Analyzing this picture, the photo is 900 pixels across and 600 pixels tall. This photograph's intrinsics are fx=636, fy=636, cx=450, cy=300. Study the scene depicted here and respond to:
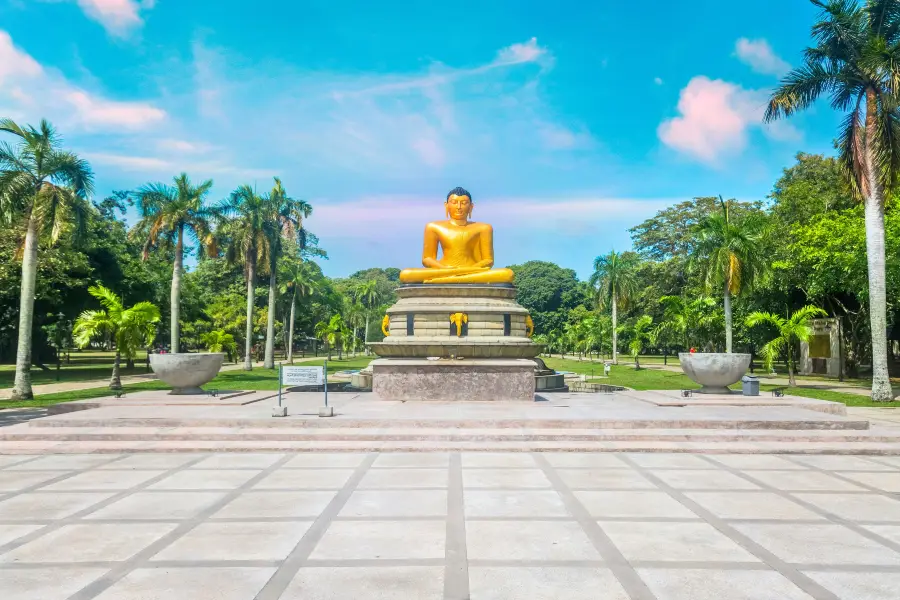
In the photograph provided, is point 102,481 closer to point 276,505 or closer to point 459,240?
point 276,505

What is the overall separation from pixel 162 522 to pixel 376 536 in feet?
7.30

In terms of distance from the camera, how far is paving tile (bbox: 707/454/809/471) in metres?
9.04

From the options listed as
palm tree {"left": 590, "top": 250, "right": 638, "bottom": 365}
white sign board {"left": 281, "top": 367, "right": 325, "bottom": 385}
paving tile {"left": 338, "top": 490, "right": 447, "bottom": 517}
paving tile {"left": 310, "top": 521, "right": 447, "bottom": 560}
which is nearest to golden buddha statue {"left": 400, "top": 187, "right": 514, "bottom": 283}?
white sign board {"left": 281, "top": 367, "right": 325, "bottom": 385}

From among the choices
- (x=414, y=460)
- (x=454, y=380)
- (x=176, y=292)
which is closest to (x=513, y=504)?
(x=414, y=460)

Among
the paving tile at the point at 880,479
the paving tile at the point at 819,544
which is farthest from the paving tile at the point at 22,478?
the paving tile at the point at 880,479

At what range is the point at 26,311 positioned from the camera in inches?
739

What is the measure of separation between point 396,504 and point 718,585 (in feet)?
11.3

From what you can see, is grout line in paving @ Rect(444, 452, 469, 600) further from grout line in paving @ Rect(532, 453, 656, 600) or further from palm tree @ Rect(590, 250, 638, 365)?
palm tree @ Rect(590, 250, 638, 365)

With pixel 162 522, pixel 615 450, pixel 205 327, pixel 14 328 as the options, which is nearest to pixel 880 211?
pixel 615 450

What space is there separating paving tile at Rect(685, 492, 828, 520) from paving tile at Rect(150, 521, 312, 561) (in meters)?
4.30

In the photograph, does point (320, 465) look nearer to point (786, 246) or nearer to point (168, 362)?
point (168, 362)

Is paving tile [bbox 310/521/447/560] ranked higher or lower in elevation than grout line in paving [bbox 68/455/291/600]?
higher

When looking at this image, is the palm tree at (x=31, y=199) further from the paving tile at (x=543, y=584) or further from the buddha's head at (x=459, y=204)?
the paving tile at (x=543, y=584)

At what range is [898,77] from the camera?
17.3m
